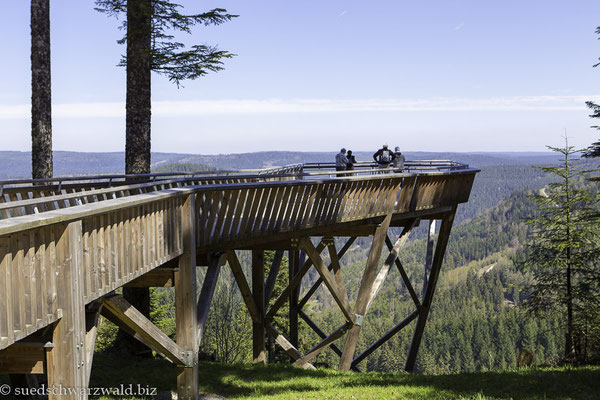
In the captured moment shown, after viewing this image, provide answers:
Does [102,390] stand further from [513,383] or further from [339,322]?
[339,322]

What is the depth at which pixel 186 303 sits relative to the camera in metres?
9.68

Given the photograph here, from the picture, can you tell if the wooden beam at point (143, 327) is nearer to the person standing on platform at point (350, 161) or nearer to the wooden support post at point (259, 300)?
the wooden support post at point (259, 300)

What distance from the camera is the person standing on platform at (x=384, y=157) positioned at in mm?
19006

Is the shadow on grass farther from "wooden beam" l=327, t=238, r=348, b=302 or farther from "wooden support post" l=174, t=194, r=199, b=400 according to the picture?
"wooden beam" l=327, t=238, r=348, b=302

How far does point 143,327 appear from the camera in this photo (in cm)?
844

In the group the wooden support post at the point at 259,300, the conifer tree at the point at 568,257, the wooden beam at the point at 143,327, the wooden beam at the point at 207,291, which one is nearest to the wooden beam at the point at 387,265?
the wooden support post at the point at 259,300

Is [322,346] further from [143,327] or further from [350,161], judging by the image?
[143,327]

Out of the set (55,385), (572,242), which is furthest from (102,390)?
(572,242)

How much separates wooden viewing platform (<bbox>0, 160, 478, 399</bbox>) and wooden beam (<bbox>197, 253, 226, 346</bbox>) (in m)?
0.02

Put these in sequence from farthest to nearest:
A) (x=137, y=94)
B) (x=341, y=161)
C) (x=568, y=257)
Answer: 1. (x=341, y=161)
2. (x=568, y=257)
3. (x=137, y=94)

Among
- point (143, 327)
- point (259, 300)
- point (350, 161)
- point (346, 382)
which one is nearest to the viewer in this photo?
point (143, 327)

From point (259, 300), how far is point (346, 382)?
192 inches

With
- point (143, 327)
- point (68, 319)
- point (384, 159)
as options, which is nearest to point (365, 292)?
point (384, 159)

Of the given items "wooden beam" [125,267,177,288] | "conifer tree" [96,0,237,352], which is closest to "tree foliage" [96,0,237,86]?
"conifer tree" [96,0,237,352]
